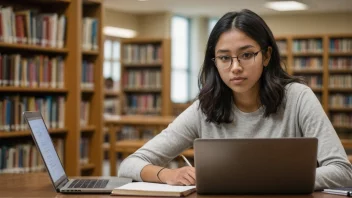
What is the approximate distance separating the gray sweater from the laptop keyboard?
0.11 metres

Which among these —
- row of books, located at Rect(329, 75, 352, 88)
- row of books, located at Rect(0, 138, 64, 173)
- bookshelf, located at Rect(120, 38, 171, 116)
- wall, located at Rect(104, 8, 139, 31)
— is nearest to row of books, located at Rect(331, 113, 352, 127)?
row of books, located at Rect(329, 75, 352, 88)

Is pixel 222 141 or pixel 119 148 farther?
pixel 119 148

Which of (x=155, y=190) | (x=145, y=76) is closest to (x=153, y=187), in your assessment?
(x=155, y=190)

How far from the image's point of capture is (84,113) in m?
4.71

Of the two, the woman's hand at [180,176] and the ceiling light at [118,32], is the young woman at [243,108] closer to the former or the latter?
the woman's hand at [180,176]

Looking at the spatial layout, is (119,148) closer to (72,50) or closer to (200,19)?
(72,50)

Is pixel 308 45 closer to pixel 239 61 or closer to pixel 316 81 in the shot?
pixel 316 81

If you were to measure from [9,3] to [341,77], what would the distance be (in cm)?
676

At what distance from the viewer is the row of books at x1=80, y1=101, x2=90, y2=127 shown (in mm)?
4691

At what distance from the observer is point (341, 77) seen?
9633 mm

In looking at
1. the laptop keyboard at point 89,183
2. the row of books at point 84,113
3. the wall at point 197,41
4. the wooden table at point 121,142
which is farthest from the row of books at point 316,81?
the laptop keyboard at point 89,183

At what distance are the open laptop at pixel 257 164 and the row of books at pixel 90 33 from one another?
3.27 m

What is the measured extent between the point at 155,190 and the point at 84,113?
3171 millimetres

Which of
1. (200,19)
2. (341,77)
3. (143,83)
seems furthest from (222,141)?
(200,19)
